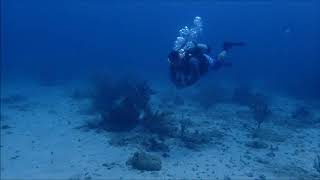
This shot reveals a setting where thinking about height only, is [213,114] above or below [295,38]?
below

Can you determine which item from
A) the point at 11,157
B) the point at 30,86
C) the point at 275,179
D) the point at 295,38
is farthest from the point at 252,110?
the point at 295,38

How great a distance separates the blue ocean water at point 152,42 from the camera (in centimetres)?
3559

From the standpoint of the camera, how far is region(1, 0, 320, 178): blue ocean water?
35.6 m

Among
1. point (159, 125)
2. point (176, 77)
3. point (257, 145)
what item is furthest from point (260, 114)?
point (176, 77)

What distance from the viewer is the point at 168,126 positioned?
50.4 feet

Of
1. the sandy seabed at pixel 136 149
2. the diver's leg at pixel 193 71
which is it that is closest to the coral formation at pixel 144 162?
the sandy seabed at pixel 136 149

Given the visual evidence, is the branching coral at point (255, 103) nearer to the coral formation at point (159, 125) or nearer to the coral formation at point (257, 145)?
the coral formation at point (257, 145)

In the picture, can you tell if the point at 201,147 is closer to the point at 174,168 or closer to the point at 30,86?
the point at 174,168

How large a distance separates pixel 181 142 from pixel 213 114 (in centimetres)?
545

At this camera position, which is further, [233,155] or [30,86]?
[30,86]

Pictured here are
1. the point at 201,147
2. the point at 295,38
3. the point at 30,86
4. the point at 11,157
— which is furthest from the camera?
the point at 295,38

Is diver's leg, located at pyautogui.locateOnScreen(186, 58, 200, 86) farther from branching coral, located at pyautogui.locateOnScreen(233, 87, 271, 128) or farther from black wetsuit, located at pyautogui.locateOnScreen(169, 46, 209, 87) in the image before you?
branching coral, located at pyautogui.locateOnScreen(233, 87, 271, 128)

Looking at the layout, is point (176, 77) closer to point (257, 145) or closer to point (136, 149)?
point (136, 149)

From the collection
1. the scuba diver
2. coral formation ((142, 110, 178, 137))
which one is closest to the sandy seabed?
coral formation ((142, 110, 178, 137))
